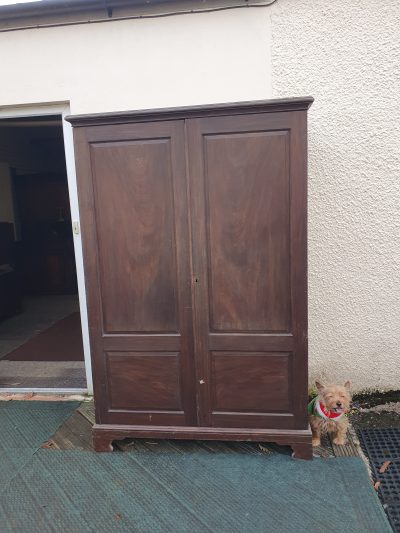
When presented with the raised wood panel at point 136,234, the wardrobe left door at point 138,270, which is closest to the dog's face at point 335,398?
the wardrobe left door at point 138,270

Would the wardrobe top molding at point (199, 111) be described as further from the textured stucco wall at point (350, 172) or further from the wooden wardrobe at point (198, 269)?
the textured stucco wall at point (350, 172)

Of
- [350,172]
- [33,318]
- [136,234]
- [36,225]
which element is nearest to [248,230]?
[136,234]

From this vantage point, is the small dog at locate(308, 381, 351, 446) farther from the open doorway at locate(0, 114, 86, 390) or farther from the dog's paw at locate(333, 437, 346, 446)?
the open doorway at locate(0, 114, 86, 390)

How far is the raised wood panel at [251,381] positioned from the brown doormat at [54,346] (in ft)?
7.25

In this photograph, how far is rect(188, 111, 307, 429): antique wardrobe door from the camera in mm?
2344

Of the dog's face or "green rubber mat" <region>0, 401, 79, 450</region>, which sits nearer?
the dog's face

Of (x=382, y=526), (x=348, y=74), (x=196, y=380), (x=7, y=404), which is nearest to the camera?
(x=382, y=526)

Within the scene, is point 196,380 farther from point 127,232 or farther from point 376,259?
point 376,259

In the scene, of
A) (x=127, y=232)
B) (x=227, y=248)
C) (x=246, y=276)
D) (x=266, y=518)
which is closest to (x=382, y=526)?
(x=266, y=518)

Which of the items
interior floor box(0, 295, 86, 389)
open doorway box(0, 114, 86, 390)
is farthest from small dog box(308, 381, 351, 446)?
open doorway box(0, 114, 86, 390)

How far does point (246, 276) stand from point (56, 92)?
2076 mm

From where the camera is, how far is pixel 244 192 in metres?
2.40

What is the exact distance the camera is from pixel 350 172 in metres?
2.99

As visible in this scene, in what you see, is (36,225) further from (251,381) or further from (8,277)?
(251,381)
